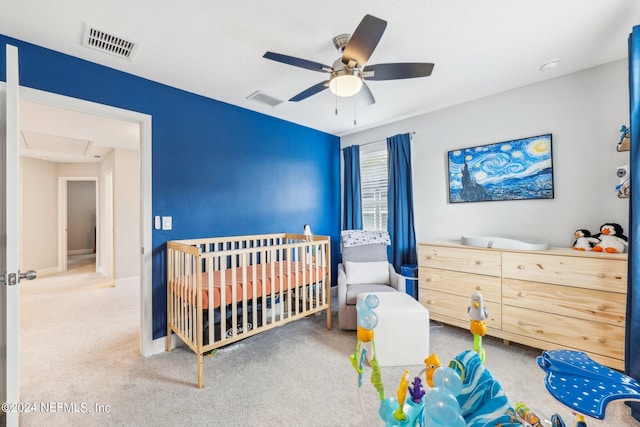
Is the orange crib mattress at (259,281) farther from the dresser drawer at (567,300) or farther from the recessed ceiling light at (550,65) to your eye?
the recessed ceiling light at (550,65)

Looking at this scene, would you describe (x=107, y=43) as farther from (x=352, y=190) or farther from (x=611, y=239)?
(x=611, y=239)

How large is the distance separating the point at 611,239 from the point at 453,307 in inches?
50.4

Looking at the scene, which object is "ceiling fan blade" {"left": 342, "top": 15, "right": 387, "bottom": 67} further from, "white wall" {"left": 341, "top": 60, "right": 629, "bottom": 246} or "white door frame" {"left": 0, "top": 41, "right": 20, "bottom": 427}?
→ "white wall" {"left": 341, "top": 60, "right": 629, "bottom": 246}

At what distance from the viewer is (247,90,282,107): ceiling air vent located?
8.89 feet

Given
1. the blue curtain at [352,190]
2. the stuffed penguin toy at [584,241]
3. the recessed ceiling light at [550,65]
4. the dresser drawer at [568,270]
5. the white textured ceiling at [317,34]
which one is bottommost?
the dresser drawer at [568,270]

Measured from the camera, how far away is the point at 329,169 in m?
4.18

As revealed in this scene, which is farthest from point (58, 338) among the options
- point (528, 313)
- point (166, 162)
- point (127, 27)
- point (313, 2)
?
point (528, 313)

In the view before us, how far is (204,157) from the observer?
2.74 meters

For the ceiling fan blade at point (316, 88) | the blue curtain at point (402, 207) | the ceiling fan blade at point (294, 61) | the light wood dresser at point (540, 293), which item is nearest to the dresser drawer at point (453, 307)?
the light wood dresser at point (540, 293)

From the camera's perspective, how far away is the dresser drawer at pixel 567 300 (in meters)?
1.89

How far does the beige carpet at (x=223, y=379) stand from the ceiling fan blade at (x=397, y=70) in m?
1.83

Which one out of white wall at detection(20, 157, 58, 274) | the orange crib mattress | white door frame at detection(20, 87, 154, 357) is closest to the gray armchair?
the orange crib mattress

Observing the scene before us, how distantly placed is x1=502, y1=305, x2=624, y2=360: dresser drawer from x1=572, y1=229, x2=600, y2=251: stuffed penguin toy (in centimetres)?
→ 56

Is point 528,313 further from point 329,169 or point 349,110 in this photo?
point 329,169
